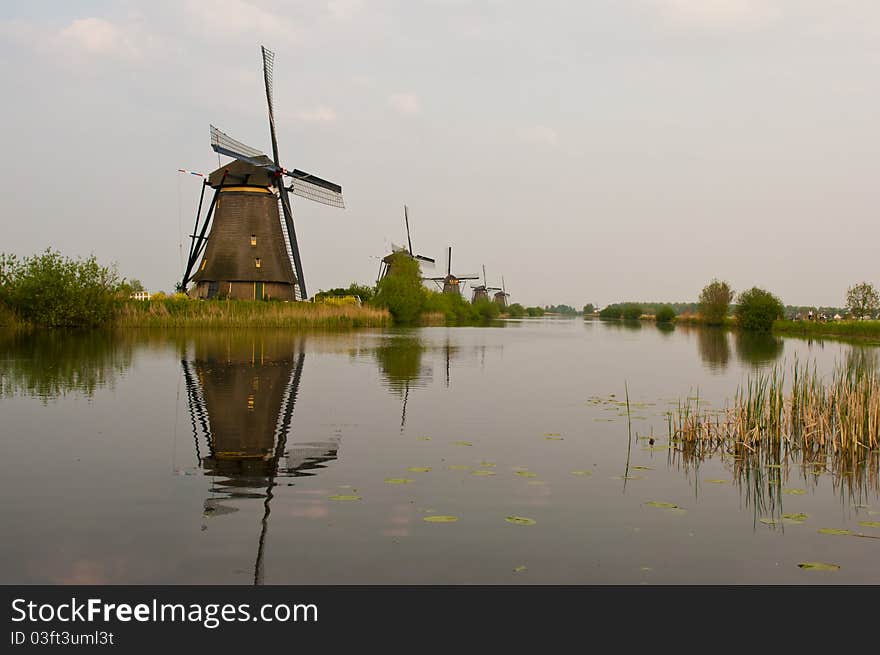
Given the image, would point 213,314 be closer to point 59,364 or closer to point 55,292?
point 55,292

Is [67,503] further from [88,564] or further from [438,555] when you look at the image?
[438,555]

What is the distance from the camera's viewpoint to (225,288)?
143ft

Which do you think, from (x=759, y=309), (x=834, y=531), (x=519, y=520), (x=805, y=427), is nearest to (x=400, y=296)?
(x=759, y=309)

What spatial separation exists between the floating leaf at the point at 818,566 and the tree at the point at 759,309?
194 feet

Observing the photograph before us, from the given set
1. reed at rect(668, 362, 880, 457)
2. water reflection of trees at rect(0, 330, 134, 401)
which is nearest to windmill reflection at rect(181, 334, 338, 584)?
water reflection of trees at rect(0, 330, 134, 401)

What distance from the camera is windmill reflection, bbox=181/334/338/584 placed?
6.91 metres

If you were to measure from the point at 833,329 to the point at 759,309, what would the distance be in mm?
11316

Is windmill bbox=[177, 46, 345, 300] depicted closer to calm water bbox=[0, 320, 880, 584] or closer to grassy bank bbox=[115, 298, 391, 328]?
grassy bank bbox=[115, 298, 391, 328]

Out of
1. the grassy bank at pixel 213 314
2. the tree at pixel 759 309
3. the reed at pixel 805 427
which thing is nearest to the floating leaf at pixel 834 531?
the reed at pixel 805 427

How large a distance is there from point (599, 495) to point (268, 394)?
8246mm

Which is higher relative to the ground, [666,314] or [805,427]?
[666,314]

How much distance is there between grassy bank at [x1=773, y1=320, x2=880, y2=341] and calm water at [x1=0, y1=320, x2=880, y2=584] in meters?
35.0

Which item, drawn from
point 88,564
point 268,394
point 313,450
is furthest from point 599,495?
point 268,394

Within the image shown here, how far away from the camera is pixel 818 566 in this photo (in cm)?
504
